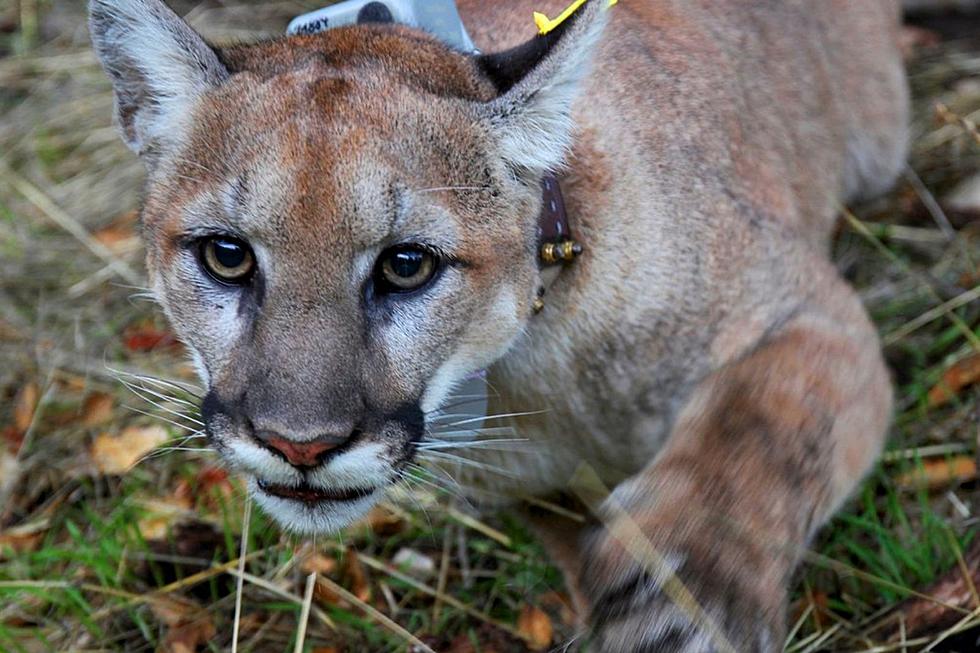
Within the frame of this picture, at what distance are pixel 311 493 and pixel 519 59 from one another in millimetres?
997

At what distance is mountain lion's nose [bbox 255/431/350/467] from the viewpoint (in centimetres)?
226

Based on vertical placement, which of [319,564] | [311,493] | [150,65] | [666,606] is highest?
[150,65]

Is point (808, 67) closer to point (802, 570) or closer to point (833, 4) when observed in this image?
point (833, 4)

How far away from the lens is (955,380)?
151 inches

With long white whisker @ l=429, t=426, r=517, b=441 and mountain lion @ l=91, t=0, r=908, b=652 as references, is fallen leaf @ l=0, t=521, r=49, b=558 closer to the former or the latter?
mountain lion @ l=91, t=0, r=908, b=652

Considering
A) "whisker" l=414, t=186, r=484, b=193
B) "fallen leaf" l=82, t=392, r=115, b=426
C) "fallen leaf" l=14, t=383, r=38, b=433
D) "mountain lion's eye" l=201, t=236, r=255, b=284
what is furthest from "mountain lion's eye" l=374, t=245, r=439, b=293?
"fallen leaf" l=14, t=383, r=38, b=433

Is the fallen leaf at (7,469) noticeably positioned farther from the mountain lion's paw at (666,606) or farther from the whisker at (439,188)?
the mountain lion's paw at (666,606)

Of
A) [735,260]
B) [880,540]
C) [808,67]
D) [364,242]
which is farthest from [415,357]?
→ [808,67]

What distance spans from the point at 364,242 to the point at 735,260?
3.68 ft

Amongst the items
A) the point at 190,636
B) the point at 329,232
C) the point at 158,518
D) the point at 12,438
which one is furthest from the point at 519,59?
the point at 12,438

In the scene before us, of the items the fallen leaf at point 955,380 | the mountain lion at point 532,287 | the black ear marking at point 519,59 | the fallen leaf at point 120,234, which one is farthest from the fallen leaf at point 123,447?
the fallen leaf at point 955,380

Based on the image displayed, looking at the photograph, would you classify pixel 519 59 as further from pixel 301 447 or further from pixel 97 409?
pixel 97 409

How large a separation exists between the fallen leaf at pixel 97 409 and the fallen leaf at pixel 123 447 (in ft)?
0.37

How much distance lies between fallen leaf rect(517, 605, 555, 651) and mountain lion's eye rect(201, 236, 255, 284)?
1.33m
